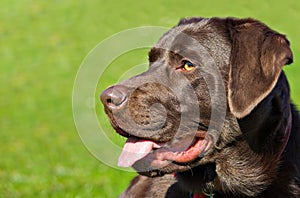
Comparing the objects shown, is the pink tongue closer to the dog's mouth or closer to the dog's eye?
the dog's mouth

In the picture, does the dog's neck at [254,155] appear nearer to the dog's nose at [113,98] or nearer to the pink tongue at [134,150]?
the pink tongue at [134,150]

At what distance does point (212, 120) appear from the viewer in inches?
164

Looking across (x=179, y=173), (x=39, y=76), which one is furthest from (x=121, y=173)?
(x=39, y=76)

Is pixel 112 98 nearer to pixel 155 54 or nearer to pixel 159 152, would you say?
pixel 159 152

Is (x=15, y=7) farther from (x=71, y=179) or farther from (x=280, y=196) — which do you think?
(x=280, y=196)

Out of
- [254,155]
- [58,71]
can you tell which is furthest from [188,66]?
[58,71]

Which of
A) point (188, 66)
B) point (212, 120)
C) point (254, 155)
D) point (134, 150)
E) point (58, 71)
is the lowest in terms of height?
point (254, 155)

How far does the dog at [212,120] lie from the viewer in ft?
13.2

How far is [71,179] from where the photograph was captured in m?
7.97

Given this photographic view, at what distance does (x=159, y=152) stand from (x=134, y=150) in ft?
0.58

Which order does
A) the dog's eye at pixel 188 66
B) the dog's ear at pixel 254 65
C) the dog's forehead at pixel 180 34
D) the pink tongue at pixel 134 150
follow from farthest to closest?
the dog's forehead at pixel 180 34 → the dog's eye at pixel 188 66 → the pink tongue at pixel 134 150 → the dog's ear at pixel 254 65

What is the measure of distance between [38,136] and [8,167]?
366cm

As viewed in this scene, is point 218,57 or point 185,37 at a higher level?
point 185,37

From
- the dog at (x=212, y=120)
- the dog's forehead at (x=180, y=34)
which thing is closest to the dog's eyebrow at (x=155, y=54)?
the dog's forehead at (x=180, y=34)
